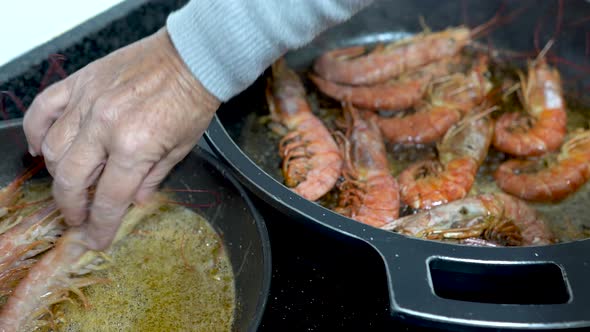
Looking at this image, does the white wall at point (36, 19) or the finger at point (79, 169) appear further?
the white wall at point (36, 19)

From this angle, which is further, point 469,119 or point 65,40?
point 469,119

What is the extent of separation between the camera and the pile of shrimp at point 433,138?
1435 millimetres

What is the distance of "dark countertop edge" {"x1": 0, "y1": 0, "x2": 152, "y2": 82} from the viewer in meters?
1.35

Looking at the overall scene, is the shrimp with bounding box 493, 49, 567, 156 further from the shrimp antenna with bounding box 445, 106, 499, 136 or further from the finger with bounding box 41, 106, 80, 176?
the finger with bounding box 41, 106, 80, 176

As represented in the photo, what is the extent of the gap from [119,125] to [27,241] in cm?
47

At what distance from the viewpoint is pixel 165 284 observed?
117 centimetres

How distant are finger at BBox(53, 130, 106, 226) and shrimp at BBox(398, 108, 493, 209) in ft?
2.84

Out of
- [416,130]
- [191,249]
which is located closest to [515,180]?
[416,130]

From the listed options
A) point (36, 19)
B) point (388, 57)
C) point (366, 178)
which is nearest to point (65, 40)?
point (36, 19)

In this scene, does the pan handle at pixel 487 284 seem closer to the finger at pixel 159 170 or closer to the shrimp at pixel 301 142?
the finger at pixel 159 170

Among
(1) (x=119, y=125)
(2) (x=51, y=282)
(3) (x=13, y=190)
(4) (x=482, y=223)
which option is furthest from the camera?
(4) (x=482, y=223)

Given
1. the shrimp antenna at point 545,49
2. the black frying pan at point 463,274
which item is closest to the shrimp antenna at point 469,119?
the shrimp antenna at point 545,49

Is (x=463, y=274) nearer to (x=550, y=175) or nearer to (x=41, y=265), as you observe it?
(x=550, y=175)

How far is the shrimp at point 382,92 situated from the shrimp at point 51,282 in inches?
32.3
